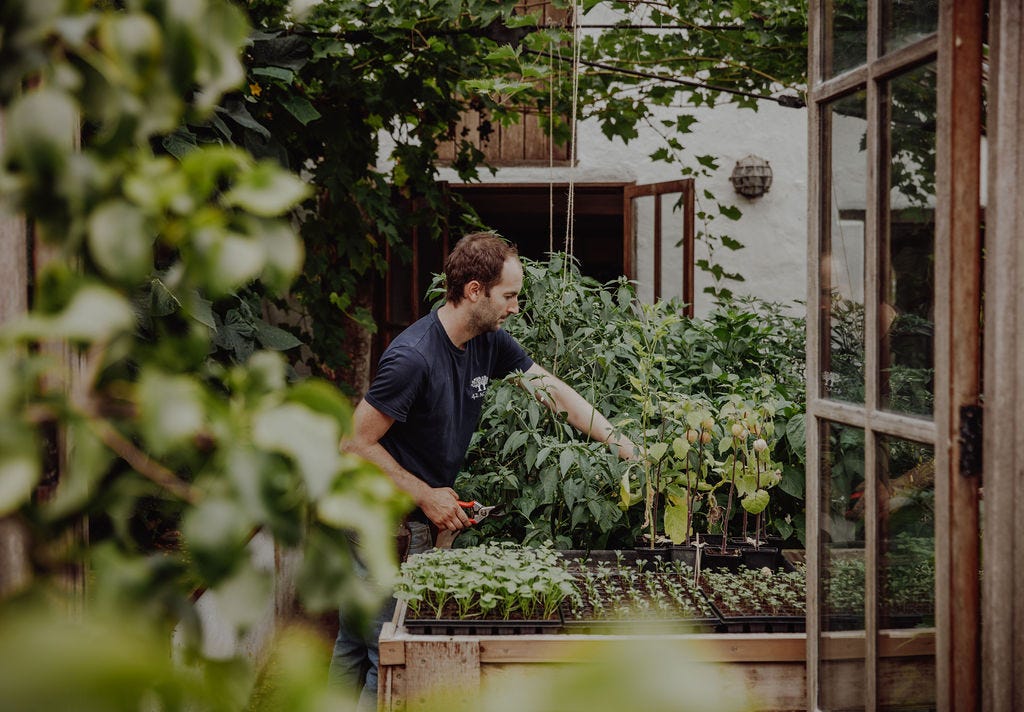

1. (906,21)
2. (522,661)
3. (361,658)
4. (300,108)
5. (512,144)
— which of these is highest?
(512,144)

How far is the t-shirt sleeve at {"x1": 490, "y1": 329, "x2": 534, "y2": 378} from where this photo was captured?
3.18 meters

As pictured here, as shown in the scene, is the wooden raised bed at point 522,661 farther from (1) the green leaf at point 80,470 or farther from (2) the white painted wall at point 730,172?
(2) the white painted wall at point 730,172

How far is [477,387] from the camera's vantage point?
121 inches

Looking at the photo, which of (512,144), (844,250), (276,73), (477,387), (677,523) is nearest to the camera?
(844,250)

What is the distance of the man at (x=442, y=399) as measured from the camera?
2.73 metres

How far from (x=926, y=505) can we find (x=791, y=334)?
279cm

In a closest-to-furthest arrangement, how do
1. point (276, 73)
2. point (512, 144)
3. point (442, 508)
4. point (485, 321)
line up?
point (442, 508)
point (276, 73)
point (485, 321)
point (512, 144)

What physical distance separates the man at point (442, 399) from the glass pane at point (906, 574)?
114 cm

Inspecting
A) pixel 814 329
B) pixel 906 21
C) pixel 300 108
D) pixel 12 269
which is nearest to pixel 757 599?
pixel 814 329

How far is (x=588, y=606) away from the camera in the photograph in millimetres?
2266

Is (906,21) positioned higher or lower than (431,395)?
higher

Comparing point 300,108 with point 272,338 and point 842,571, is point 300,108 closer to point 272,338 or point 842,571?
point 272,338

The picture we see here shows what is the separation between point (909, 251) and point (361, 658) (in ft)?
7.20

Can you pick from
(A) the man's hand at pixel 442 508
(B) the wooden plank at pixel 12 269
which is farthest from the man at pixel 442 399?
(B) the wooden plank at pixel 12 269
